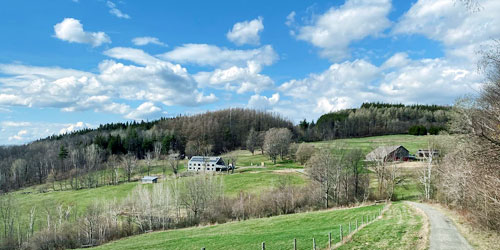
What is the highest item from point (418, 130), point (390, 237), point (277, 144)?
point (418, 130)

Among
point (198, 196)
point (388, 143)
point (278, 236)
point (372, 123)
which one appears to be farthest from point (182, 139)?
point (278, 236)

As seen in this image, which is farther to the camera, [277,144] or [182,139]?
[182,139]

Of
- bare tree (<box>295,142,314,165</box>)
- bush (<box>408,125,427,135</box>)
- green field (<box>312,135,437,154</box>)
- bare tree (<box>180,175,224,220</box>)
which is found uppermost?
bush (<box>408,125,427,135</box>)

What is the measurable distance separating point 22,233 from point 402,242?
68.8 metres

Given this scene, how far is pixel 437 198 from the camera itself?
47.7 m

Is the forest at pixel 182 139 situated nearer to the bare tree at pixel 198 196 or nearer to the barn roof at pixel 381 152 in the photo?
the barn roof at pixel 381 152

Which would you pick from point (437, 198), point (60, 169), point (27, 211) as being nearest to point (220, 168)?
point (27, 211)

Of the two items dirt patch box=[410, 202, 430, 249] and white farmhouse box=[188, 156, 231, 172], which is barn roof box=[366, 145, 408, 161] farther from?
white farmhouse box=[188, 156, 231, 172]

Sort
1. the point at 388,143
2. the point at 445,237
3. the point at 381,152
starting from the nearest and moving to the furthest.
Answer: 1. the point at 445,237
2. the point at 381,152
3. the point at 388,143

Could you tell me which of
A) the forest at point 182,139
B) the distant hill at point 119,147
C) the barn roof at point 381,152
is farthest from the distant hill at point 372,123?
the barn roof at point 381,152

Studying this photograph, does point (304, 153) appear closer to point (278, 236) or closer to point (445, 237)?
point (278, 236)

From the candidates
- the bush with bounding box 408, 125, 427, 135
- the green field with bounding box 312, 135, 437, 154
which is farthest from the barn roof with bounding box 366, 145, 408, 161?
the bush with bounding box 408, 125, 427, 135

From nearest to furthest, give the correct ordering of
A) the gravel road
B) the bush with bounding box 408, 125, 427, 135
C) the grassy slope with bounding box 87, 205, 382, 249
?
the gravel road, the grassy slope with bounding box 87, 205, 382, 249, the bush with bounding box 408, 125, 427, 135

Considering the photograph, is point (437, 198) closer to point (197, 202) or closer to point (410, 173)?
point (410, 173)
